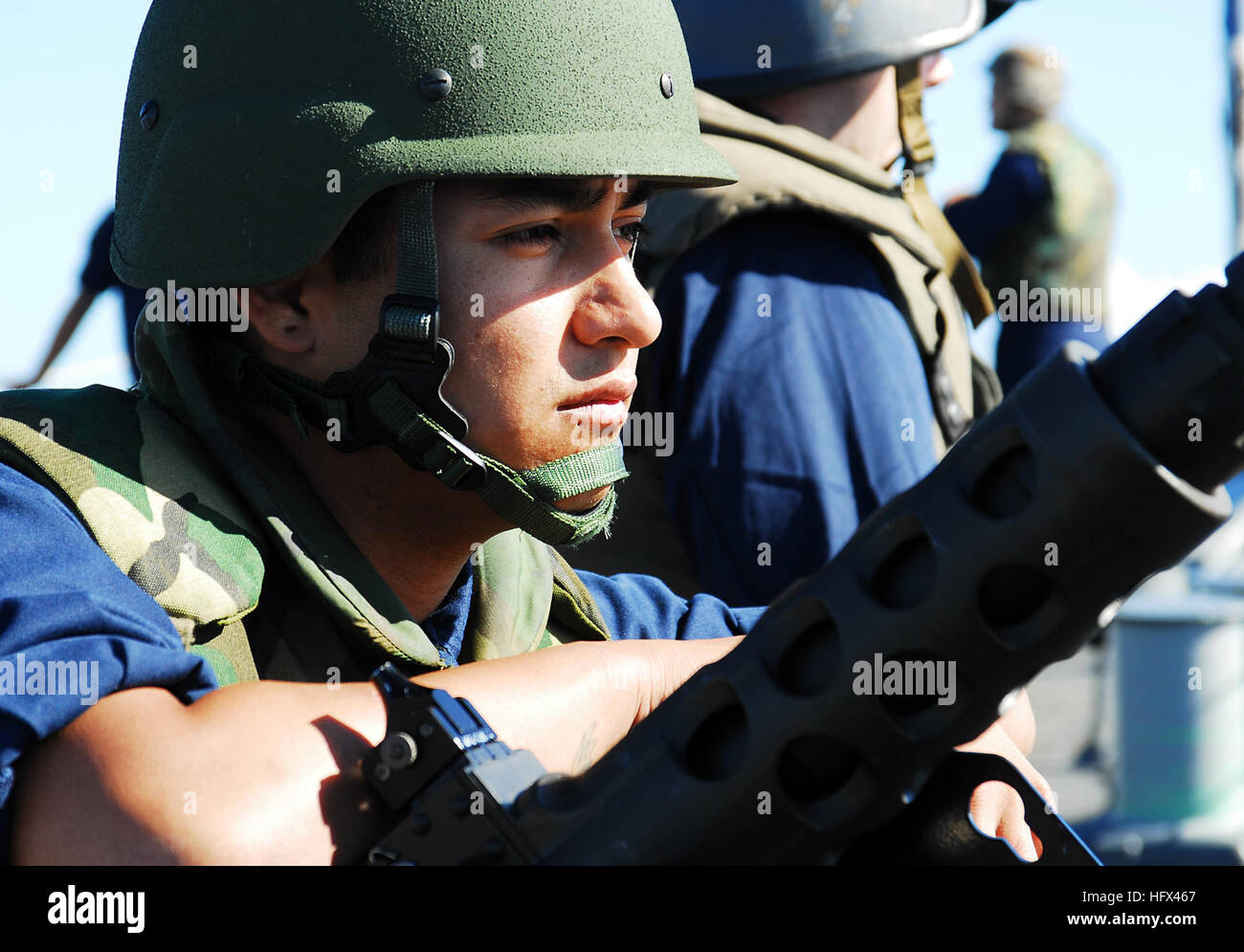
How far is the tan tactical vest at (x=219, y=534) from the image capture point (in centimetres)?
181

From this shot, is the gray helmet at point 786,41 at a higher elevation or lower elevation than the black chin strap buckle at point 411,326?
higher

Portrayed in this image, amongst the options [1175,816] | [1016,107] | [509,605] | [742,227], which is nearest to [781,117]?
[742,227]

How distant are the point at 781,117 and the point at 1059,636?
2.85 metres

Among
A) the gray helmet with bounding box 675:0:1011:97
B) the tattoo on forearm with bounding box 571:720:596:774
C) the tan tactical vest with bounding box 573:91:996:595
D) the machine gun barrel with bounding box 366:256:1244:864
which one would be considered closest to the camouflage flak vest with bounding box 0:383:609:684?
the tattoo on forearm with bounding box 571:720:596:774

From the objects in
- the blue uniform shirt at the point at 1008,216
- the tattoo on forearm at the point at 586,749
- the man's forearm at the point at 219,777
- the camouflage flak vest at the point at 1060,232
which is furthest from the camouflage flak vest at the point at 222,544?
the camouflage flak vest at the point at 1060,232

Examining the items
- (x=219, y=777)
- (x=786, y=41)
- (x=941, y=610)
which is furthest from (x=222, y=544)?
(x=786, y=41)

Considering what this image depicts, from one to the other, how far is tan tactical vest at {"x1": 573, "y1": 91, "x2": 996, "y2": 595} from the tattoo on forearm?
64.2 inches

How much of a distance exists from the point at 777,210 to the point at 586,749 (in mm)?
1923

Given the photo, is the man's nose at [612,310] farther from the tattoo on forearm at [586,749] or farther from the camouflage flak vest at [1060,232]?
the camouflage flak vest at [1060,232]

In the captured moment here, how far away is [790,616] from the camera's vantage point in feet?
4.42

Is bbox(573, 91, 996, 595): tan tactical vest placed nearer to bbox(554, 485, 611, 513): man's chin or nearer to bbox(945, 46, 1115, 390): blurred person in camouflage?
bbox(554, 485, 611, 513): man's chin

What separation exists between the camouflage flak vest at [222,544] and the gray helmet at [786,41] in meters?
1.91

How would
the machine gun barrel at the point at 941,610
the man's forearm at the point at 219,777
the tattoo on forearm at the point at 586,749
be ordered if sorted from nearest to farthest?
the machine gun barrel at the point at 941,610 → the man's forearm at the point at 219,777 → the tattoo on forearm at the point at 586,749

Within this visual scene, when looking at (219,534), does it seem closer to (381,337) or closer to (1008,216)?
(381,337)
